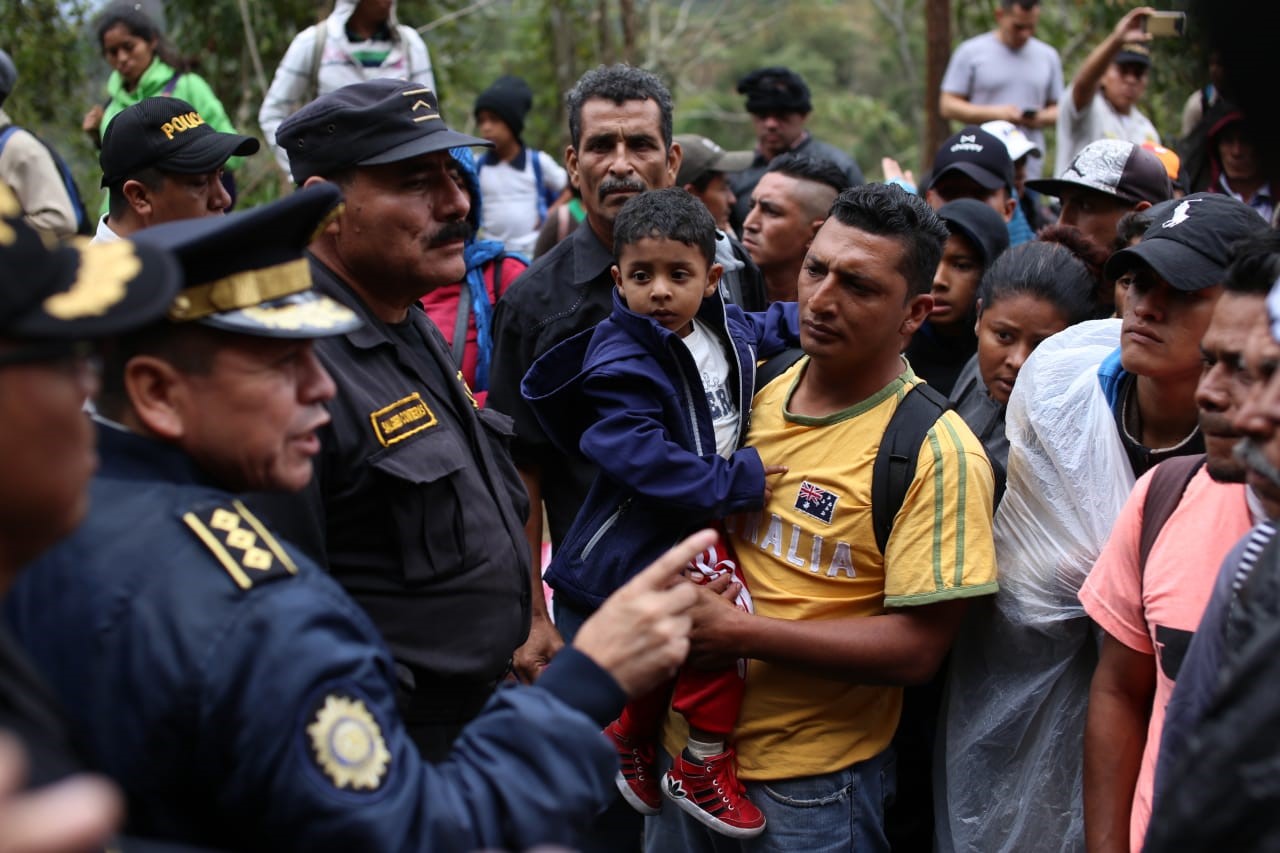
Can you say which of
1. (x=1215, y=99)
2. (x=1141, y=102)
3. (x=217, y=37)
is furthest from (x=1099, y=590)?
(x=217, y=37)

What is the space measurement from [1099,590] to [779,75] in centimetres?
506

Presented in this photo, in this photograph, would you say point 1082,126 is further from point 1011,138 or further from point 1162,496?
point 1162,496

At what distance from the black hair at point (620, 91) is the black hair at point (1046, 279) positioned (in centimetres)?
131

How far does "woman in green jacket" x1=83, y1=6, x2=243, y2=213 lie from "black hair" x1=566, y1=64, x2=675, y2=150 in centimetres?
352

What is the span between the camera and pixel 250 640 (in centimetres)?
163

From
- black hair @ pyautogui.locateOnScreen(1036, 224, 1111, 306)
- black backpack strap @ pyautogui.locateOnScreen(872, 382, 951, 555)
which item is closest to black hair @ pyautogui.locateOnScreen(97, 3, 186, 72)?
black hair @ pyautogui.locateOnScreen(1036, 224, 1111, 306)

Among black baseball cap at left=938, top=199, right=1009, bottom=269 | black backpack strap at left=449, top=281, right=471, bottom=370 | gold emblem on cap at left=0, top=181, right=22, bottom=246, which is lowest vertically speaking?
black backpack strap at left=449, top=281, right=471, bottom=370

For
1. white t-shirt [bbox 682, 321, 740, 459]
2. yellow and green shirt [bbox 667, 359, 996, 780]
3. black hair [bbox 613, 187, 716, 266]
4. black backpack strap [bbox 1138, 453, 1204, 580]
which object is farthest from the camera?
black hair [bbox 613, 187, 716, 266]

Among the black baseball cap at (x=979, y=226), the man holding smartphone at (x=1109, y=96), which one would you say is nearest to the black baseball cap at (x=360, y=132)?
the black baseball cap at (x=979, y=226)

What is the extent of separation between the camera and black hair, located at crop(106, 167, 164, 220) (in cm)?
429

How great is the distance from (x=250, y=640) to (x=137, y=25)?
628 cm

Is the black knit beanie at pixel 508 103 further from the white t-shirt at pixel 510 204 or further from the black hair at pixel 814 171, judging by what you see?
the black hair at pixel 814 171

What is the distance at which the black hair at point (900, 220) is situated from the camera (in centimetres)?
304

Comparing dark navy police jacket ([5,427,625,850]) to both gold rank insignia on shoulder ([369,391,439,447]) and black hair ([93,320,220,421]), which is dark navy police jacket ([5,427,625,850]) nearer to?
black hair ([93,320,220,421])
